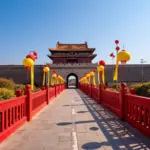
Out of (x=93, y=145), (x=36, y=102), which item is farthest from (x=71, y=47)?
(x=93, y=145)

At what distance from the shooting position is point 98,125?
588 centimetres

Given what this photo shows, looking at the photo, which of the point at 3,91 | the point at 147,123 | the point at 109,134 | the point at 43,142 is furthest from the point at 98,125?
the point at 3,91

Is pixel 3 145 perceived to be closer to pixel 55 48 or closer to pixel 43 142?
pixel 43 142

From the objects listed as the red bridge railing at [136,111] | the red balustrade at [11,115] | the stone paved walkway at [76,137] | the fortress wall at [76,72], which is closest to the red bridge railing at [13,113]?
the red balustrade at [11,115]

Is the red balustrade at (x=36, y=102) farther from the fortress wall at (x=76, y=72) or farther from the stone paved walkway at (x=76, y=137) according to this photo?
the fortress wall at (x=76, y=72)

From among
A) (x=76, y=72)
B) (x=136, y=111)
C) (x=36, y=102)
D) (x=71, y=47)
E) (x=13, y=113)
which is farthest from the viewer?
(x=71, y=47)

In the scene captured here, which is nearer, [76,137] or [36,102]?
[76,137]

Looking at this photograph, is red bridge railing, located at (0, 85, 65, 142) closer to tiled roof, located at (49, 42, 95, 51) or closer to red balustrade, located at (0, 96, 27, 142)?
red balustrade, located at (0, 96, 27, 142)

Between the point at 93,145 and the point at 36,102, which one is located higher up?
the point at 36,102

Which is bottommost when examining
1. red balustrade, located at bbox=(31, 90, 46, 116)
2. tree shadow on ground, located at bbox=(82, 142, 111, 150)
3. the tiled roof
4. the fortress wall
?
tree shadow on ground, located at bbox=(82, 142, 111, 150)

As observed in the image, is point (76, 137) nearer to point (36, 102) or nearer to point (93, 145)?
point (93, 145)

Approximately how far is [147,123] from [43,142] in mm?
2341

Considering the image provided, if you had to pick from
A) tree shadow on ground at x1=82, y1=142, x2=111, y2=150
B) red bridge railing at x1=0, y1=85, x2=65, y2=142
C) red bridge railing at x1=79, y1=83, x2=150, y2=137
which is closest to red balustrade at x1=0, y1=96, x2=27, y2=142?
red bridge railing at x1=0, y1=85, x2=65, y2=142

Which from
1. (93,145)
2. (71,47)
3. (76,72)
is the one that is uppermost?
(71,47)
